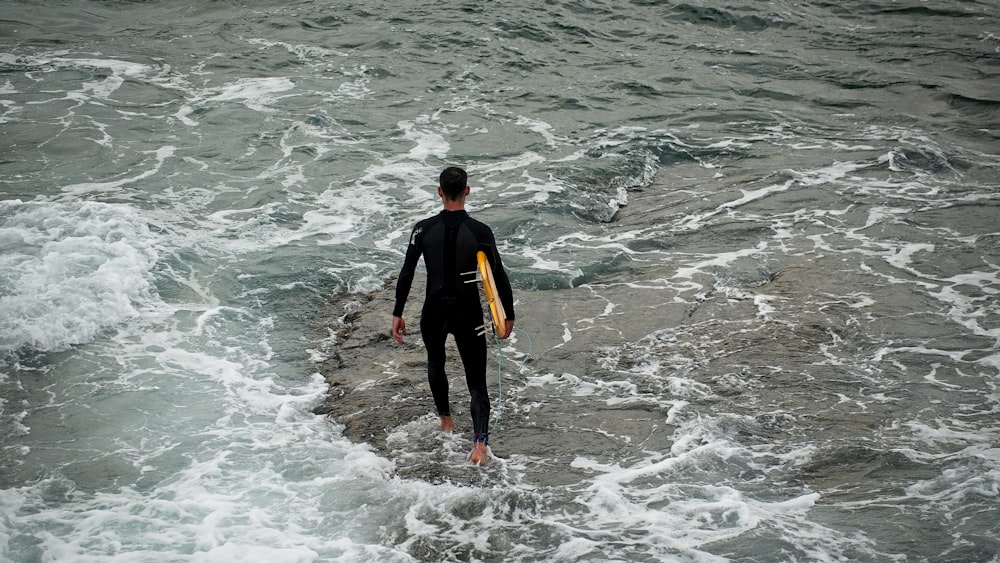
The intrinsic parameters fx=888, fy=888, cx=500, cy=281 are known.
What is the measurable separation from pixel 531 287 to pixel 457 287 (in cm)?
307

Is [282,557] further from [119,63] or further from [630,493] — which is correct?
[119,63]

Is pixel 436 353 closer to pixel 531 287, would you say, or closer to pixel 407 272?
pixel 407 272

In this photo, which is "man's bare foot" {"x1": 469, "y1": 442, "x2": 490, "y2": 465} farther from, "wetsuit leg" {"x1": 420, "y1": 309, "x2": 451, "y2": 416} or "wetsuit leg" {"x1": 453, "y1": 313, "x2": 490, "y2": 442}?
"wetsuit leg" {"x1": 420, "y1": 309, "x2": 451, "y2": 416}

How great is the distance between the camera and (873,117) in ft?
48.5

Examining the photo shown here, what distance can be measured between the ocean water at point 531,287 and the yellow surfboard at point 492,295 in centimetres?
94

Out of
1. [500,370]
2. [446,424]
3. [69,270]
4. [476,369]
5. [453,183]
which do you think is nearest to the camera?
[453,183]

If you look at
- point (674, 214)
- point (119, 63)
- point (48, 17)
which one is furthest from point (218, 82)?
point (674, 214)

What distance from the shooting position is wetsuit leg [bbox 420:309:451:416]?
599 centimetres

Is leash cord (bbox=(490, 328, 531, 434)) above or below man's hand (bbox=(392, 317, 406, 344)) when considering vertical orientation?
below

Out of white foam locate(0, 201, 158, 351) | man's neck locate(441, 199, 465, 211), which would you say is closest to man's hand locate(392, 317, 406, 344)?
man's neck locate(441, 199, 465, 211)

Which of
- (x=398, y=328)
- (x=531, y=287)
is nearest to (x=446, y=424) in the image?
(x=398, y=328)

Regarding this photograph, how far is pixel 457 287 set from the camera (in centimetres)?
589

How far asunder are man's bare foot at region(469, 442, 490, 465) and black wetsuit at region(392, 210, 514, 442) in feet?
0.14

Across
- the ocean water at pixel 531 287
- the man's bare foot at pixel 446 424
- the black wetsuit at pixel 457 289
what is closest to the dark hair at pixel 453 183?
the black wetsuit at pixel 457 289
